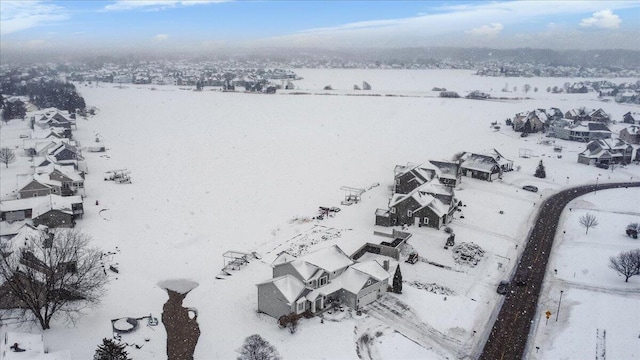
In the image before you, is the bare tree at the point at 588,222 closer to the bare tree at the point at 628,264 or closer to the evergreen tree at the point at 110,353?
the bare tree at the point at 628,264

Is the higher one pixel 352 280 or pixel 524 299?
pixel 352 280

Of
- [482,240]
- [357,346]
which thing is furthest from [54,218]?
[482,240]

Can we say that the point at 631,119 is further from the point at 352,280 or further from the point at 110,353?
the point at 110,353

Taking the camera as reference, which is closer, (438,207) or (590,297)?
(590,297)

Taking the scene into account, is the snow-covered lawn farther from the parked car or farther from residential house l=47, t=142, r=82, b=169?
residential house l=47, t=142, r=82, b=169

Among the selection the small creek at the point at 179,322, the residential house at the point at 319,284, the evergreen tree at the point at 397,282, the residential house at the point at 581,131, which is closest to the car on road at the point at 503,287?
the evergreen tree at the point at 397,282

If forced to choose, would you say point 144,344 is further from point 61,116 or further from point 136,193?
point 61,116

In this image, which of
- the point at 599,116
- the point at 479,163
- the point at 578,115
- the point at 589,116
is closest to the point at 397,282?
the point at 479,163
